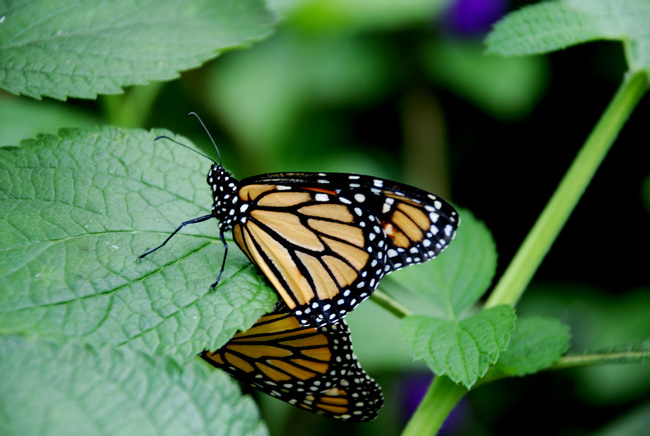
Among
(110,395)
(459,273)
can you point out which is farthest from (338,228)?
(110,395)

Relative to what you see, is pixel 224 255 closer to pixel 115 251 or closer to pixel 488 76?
pixel 115 251

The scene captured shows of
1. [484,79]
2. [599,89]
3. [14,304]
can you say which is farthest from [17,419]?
[599,89]

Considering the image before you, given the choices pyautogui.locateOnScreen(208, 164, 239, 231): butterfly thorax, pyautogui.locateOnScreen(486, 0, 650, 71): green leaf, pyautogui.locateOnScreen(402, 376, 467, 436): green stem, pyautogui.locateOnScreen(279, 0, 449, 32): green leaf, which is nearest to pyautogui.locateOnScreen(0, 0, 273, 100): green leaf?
pyautogui.locateOnScreen(208, 164, 239, 231): butterfly thorax

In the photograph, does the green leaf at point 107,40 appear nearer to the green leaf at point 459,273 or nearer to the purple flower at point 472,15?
the green leaf at point 459,273

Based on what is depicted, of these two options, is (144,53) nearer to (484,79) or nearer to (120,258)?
(120,258)

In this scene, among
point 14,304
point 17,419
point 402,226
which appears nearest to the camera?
point 17,419

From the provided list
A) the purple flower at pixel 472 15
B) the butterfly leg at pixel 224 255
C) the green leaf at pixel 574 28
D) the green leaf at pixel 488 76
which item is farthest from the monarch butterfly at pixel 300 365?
the purple flower at pixel 472 15
